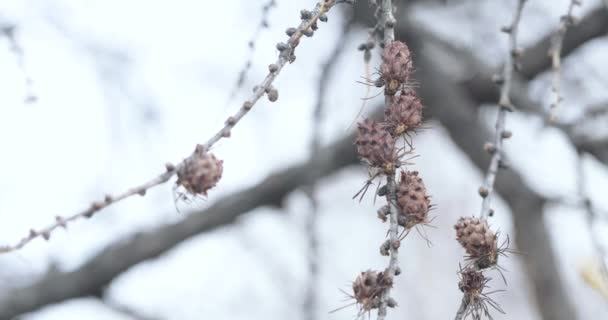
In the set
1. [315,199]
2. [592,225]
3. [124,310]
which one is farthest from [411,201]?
[124,310]

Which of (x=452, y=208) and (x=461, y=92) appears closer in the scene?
(x=461, y=92)

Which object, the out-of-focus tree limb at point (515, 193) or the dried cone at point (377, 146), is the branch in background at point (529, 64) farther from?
the dried cone at point (377, 146)

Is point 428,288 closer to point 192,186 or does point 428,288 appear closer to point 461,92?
point 461,92

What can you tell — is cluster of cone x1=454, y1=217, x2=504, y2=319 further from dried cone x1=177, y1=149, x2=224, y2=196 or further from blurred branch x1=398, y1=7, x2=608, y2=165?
blurred branch x1=398, y1=7, x2=608, y2=165

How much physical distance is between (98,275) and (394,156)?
7.65 feet

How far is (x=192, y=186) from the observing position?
3.29ft

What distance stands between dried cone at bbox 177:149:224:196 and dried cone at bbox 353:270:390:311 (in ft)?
0.76

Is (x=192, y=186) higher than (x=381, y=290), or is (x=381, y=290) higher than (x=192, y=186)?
(x=192, y=186)

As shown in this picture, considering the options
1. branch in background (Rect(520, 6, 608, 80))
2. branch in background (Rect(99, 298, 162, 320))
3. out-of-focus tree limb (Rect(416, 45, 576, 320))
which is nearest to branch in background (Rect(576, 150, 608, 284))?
out-of-focus tree limb (Rect(416, 45, 576, 320))

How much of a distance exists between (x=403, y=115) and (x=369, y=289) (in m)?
0.24

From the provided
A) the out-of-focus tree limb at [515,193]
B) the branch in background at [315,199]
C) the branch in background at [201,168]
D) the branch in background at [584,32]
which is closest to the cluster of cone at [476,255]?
the branch in background at [201,168]

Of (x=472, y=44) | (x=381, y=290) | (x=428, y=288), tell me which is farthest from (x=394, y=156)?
(x=428, y=288)

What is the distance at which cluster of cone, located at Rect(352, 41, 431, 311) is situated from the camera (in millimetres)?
1099

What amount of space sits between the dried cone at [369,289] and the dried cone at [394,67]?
255 millimetres
